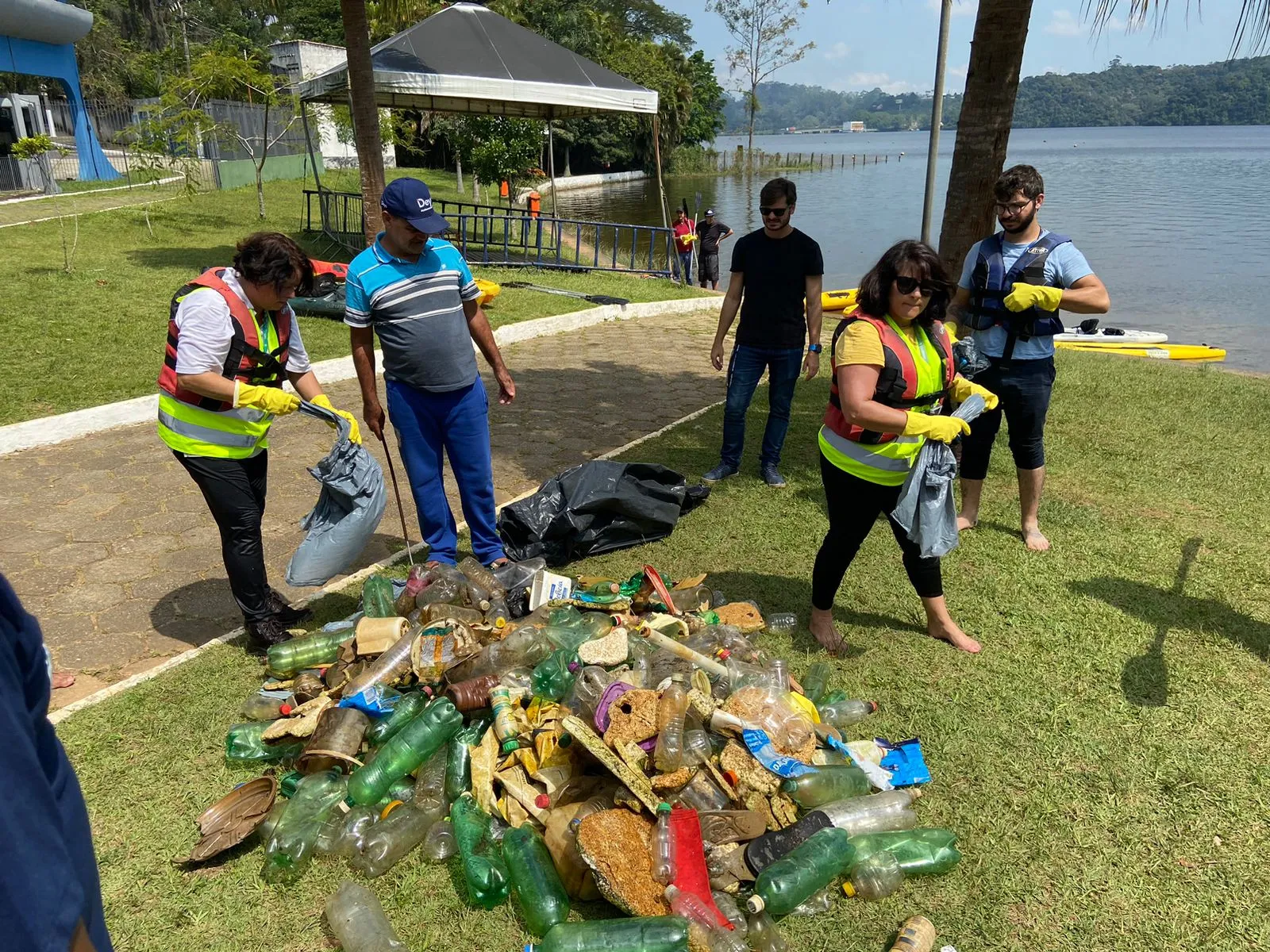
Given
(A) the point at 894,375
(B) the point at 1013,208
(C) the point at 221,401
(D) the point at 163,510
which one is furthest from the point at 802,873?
(D) the point at 163,510

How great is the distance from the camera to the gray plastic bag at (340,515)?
11.9 feet

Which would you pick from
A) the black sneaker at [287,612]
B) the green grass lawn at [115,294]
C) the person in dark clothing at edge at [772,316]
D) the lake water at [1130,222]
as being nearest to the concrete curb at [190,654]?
the black sneaker at [287,612]

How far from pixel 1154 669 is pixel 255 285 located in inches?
166

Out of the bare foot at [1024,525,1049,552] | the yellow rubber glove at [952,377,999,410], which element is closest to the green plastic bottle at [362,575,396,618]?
the yellow rubber glove at [952,377,999,410]

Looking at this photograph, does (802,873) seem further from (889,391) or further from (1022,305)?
(1022,305)

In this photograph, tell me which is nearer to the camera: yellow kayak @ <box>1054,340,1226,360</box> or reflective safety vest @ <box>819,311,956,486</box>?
reflective safety vest @ <box>819,311,956,486</box>

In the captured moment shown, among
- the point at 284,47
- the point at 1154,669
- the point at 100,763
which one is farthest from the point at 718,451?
the point at 284,47

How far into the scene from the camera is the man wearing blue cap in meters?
3.82

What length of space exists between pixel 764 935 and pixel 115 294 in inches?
426

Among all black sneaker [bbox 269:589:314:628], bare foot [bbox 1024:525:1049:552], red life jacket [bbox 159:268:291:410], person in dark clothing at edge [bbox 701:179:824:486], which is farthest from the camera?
person in dark clothing at edge [bbox 701:179:824:486]

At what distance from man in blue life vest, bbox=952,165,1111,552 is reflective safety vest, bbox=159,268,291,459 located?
360cm

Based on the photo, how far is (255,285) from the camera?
132 inches

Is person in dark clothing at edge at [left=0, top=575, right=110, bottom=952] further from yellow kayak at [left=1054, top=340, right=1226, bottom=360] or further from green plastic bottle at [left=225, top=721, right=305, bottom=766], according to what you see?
yellow kayak at [left=1054, top=340, right=1226, bottom=360]

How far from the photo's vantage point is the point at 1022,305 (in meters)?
4.23
